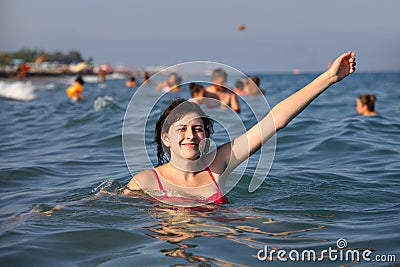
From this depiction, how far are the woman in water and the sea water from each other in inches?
7.6

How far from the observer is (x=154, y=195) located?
482cm

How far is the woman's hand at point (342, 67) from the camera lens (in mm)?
4113

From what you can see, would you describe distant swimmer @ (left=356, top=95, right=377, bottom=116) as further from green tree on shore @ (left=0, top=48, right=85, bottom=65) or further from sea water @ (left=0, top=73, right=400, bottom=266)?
green tree on shore @ (left=0, top=48, right=85, bottom=65)

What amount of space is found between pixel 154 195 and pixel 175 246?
1.01 m

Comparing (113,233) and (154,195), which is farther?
(154,195)

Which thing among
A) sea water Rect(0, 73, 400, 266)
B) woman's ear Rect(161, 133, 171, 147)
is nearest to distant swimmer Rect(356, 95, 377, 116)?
sea water Rect(0, 73, 400, 266)

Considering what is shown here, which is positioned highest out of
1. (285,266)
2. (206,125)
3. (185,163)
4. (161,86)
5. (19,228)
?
(161,86)

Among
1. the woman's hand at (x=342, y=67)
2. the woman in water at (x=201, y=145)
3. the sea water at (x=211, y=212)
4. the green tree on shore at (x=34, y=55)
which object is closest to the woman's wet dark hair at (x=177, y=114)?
the woman in water at (x=201, y=145)

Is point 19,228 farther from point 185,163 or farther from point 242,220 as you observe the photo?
point 242,220

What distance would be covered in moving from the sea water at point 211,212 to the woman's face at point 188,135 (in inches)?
19.3

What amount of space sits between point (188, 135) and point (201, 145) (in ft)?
0.47

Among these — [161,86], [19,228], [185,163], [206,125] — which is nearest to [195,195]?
[185,163]

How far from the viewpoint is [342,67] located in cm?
416

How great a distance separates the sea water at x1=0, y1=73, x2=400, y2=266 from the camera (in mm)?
3764
